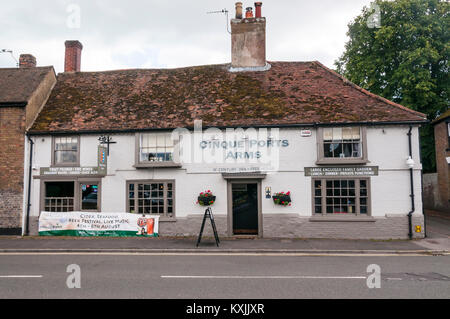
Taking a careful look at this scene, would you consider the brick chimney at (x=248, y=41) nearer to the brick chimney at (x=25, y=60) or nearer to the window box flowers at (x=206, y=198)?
the window box flowers at (x=206, y=198)

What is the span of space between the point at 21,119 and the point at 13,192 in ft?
10.6

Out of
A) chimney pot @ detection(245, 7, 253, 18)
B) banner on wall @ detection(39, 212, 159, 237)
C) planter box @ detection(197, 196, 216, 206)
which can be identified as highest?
chimney pot @ detection(245, 7, 253, 18)

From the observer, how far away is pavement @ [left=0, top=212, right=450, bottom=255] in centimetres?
1126

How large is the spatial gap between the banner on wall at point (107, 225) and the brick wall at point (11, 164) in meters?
2.01

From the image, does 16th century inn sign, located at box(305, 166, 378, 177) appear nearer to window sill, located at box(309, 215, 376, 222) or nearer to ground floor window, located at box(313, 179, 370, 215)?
ground floor window, located at box(313, 179, 370, 215)

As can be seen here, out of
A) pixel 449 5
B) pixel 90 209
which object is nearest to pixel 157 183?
pixel 90 209

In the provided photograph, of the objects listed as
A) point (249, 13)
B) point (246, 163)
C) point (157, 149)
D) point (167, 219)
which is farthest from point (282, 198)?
point (249, 13)

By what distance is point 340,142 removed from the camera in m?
13.8

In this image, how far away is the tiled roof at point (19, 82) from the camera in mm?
14852

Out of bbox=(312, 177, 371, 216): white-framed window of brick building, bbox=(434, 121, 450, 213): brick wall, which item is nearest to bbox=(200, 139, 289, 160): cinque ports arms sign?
bbox=(312, 177, 371, 216): white-framed window of brick building

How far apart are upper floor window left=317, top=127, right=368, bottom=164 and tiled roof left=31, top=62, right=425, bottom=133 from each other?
46cm

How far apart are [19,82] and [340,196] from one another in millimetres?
15983

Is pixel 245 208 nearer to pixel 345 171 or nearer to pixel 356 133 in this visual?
pixel 345 171

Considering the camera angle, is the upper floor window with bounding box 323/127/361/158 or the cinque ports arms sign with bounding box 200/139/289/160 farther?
the cinque ports arms sign with bounding box 200/139/289/160
